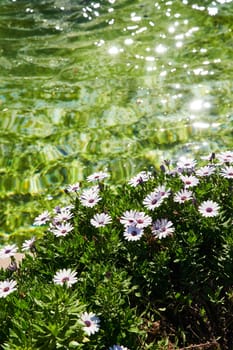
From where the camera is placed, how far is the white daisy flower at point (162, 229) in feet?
11.1

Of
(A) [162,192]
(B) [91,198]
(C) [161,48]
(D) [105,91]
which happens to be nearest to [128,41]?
(C) [161,48]

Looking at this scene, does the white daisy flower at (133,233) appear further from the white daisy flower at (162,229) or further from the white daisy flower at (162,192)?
the white daisy flower at (162,192)

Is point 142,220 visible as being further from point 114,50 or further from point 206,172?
point 114,50

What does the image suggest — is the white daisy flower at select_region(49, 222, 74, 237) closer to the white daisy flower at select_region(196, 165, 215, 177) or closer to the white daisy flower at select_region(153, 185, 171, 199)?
the white daisy flower at select_region(153, 185, 171, 199)

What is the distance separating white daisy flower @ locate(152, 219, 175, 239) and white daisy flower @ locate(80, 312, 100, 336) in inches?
22.7

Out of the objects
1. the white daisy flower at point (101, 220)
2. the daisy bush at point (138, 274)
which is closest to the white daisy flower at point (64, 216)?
the daisy bush at point (138, 274)

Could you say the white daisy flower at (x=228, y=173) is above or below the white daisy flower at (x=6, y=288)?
above

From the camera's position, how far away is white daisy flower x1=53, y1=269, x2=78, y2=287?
3.19 metres

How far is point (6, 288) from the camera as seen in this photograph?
10.8 feet

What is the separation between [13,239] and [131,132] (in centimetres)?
174

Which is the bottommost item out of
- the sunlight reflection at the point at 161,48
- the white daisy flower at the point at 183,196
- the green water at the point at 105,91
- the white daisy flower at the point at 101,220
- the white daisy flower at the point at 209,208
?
the green water at the point at 105,91

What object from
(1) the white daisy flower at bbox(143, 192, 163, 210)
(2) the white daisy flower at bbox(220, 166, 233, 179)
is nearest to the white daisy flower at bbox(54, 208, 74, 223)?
(1) the white daisy flower at bbox(143, 192, 163, 210)

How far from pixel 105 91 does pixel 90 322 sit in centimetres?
444

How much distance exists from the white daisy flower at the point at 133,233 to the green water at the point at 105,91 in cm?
215
